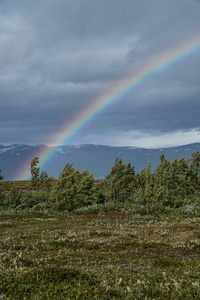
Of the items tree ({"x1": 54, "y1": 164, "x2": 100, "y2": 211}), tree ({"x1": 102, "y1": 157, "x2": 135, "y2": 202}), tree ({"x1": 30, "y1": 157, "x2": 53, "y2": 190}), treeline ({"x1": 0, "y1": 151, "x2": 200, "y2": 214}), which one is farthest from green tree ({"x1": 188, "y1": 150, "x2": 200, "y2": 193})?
tree ({"x1": 30, "y1": 157, "x2": 53, "y2": 190})

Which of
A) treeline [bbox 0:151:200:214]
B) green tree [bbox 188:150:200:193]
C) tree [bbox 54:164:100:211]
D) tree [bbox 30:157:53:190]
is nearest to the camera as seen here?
treeline [bbox 0:151:200:214]

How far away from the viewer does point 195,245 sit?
49.7 feet

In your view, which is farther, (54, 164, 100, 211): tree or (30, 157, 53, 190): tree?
(30, 157, 53, 190): tree

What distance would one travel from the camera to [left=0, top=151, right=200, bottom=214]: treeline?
4476 centimetres

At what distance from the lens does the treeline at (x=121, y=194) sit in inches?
1762

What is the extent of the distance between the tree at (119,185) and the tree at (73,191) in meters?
5.05

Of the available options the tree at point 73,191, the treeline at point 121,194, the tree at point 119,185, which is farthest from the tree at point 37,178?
the tree at point 119,185

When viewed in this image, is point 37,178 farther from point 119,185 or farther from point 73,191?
point 119,185

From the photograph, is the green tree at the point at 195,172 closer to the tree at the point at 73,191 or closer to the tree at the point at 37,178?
the tree at the point at 73,191

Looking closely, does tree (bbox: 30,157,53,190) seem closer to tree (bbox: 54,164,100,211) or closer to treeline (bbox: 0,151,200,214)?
Answer: treeline (bbox: 0,151,200,214)

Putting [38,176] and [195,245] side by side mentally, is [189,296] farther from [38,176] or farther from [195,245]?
[38,176]

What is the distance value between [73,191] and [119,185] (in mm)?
13205

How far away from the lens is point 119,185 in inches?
2389

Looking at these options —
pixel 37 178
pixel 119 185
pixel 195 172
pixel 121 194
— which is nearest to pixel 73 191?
pixel 119 185
